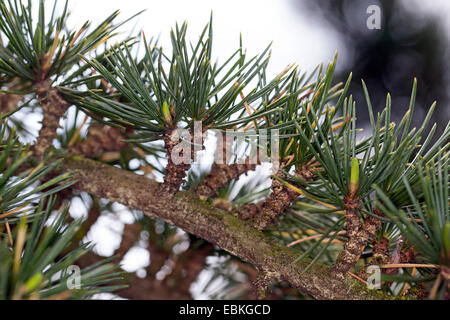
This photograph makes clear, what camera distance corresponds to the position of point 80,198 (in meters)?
0.45

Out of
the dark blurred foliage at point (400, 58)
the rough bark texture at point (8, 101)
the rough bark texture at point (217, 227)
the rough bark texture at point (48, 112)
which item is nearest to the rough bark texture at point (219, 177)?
the rough bark texture at point (217, 227)

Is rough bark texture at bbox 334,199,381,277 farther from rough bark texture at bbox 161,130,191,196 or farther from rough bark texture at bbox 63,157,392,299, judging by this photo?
rough bark texture at bbox 161,130,191,196

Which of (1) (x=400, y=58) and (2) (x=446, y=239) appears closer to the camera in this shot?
(2) (x=446, y=239)

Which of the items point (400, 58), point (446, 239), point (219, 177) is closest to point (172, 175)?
point (219, 177)

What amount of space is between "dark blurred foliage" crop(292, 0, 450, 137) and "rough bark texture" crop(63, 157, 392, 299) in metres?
0.43

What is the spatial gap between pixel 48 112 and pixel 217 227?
18cm

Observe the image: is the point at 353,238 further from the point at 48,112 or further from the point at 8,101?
the point at 8,101

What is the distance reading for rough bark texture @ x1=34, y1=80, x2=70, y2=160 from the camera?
13.3 inches

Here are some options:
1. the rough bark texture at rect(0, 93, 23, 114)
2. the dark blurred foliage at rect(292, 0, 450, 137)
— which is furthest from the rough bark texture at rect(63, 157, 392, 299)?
the dark blurred foliage at rect(292, 0, 450, 137)

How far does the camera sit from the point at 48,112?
0.35 meters

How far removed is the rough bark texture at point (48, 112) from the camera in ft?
1.11

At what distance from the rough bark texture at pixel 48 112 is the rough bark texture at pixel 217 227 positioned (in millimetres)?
23
